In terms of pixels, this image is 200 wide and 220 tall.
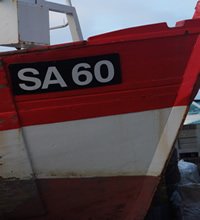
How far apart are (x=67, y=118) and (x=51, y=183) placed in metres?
0.51

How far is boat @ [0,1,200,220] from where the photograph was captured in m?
3.16

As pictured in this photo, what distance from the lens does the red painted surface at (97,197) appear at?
341 cm

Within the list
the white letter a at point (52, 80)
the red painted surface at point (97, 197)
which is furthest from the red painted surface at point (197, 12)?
the red painted surface at point (97, 197)

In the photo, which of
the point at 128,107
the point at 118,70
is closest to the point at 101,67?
the point at 118,70

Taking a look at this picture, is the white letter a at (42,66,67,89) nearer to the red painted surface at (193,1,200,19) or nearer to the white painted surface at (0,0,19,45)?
the white painted surface at (0,0,19,45)

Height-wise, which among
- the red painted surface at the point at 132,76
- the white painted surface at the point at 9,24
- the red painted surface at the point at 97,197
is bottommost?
the red painted surface at the point at 97,197

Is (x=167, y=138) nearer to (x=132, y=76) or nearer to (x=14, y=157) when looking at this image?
(x=132, y=76)

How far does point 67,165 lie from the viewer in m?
3.33

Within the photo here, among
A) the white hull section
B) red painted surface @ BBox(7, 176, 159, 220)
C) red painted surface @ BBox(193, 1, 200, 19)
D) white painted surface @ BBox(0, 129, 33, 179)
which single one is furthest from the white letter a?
red painted surface @ BBox(193, 1, 200, 19)

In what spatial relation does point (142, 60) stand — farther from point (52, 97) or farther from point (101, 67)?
point (52, 97)

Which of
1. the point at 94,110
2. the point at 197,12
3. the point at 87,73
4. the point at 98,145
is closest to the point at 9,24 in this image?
the point at 87,73

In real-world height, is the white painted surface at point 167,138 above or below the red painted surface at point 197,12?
below

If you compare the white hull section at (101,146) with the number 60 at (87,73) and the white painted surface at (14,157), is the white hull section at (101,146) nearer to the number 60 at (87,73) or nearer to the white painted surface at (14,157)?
the white painted surface at (14,157)

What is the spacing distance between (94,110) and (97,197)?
0.68 metres
